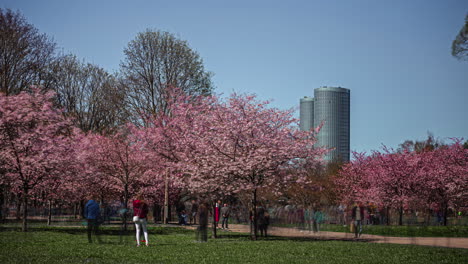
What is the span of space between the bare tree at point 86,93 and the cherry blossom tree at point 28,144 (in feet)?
71.2

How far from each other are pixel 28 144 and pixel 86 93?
1053 inches

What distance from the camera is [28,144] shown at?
94.3 feet

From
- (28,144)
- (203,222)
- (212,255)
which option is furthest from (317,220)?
(212,255)

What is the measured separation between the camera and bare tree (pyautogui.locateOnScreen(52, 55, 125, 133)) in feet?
174

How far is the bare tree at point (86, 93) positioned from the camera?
5312 centimetres

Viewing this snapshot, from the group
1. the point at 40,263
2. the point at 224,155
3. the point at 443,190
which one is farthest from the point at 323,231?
the point at 40,263

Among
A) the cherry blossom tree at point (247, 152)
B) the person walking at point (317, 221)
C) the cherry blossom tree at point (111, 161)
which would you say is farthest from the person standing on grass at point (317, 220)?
the cherry blossom tree at point (111, 161)

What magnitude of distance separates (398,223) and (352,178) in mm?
12465

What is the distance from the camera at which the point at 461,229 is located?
31.4m

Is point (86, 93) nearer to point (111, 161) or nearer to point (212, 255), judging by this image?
point (111, 161)

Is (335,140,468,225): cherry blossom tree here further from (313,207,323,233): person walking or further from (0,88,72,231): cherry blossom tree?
(0,88,72,231): cherry blossom tree

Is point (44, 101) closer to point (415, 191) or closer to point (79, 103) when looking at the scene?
point (79, 103)

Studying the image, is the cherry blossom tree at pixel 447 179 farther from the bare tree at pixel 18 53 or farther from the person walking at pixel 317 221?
the bare tree at pixel 18 53

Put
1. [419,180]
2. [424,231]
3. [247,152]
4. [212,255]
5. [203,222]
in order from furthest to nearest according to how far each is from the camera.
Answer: [419,180] < [424,231] < [247,152] < [203,222] < [212,255]
